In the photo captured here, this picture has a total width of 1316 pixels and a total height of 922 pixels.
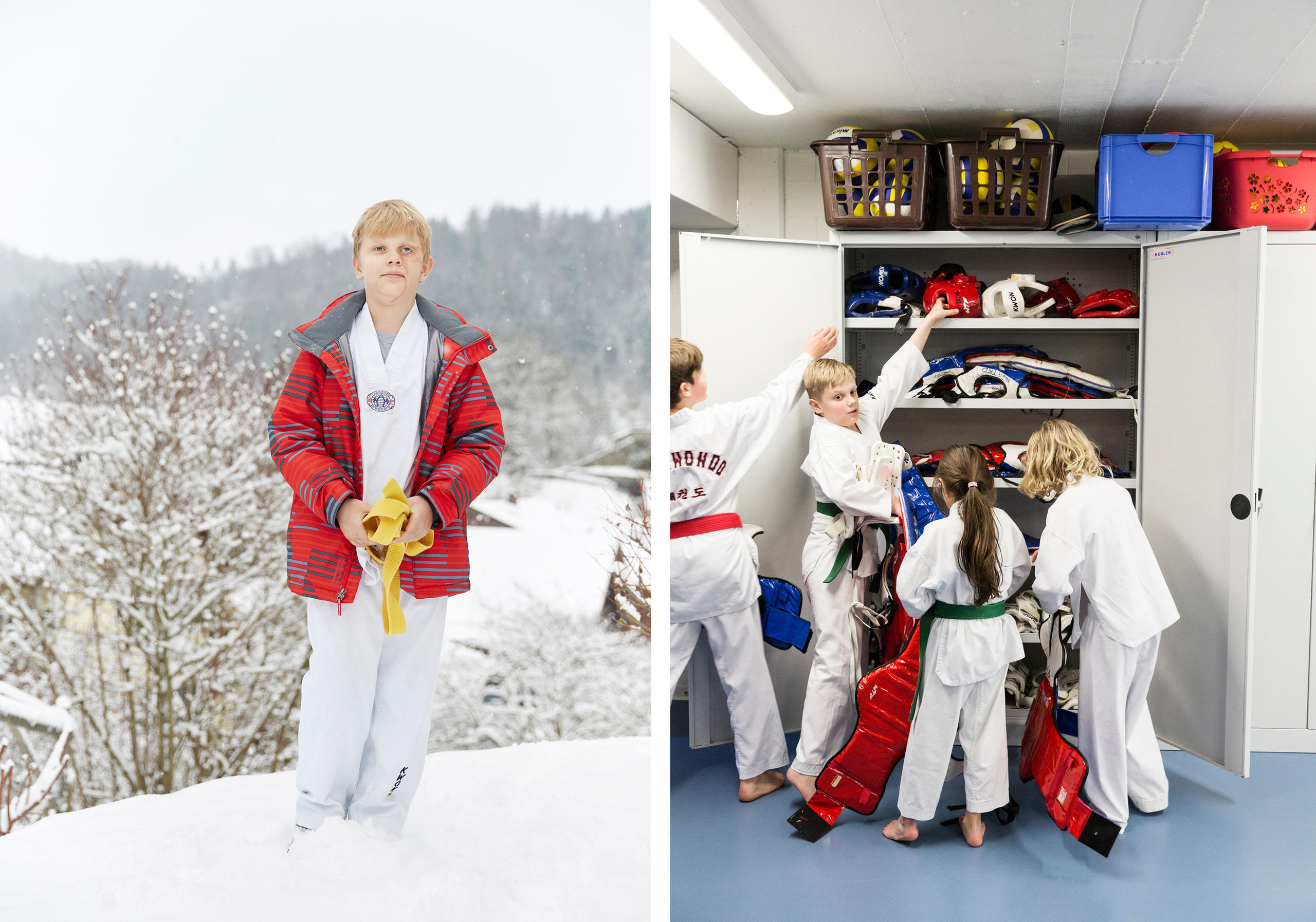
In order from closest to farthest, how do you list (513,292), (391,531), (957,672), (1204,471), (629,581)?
(391,531) < (513,292) < (629,581) < (957,672) < (1204,471)

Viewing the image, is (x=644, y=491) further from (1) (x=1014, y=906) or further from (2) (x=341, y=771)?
(1) (x=1014, y=906)

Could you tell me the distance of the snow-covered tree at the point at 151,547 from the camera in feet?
4.57

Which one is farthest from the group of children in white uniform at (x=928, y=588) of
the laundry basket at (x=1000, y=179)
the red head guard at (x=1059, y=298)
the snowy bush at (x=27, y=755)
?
the snowy bush at (x=27, y=755)

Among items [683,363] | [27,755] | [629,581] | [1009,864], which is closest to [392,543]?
[629,581]

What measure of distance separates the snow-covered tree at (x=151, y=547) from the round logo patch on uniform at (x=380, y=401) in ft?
0.56

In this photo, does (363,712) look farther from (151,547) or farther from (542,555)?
(151,547)

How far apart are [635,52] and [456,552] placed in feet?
3.10

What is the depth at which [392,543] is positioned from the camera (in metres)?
1.33

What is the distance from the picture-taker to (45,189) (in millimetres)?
1377

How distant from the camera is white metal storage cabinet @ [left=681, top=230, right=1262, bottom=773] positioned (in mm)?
3002

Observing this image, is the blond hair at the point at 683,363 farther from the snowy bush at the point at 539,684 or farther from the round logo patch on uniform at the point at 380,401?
the round logo patch on uniform at the point at 380,401

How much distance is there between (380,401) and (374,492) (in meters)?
0.15

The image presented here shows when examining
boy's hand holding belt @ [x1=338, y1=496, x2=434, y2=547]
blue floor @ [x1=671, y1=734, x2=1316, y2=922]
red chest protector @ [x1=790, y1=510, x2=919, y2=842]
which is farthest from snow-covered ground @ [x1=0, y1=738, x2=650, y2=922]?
red chest protector @ [x1=790, y1=510, x2=919, y2=842]

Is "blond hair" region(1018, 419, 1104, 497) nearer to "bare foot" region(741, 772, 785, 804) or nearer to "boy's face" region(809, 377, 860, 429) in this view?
"boy's face" region(809, 377, 860, 429)
